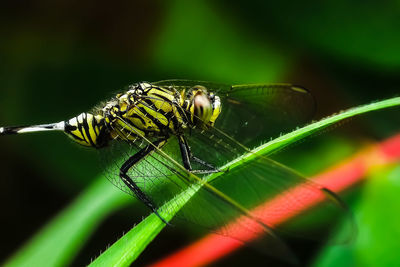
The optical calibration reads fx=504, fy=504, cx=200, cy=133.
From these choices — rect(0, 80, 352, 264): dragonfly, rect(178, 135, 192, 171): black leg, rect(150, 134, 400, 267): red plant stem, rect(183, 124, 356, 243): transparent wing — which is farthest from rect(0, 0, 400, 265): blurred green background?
rect(178, 135, 192, 171): black leg

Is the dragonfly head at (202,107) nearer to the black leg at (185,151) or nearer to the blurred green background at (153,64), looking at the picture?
the black leg at (185,151)

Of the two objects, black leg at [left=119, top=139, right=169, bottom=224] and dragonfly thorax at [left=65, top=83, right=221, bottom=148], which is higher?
dragonfly thorax at [left=65, top=83, right=221, bottom=148]

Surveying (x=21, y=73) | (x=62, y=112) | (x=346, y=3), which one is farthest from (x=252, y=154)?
(x=21, y=73)

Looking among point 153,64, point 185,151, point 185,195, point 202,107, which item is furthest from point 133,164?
point 153,64

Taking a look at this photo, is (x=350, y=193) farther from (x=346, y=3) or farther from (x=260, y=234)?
(x=346, y=3)

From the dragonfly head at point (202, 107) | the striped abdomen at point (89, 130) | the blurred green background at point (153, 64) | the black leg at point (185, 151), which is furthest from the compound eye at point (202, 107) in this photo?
the blurred green background at point (153, 64)

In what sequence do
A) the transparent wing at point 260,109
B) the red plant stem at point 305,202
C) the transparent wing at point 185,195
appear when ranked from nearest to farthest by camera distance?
the transparent wing at point 185,195 < the red plant stem at point 305,202 < the transparent wing at point 260,109

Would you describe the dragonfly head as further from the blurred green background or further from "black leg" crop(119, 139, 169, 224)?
the blurred green background
